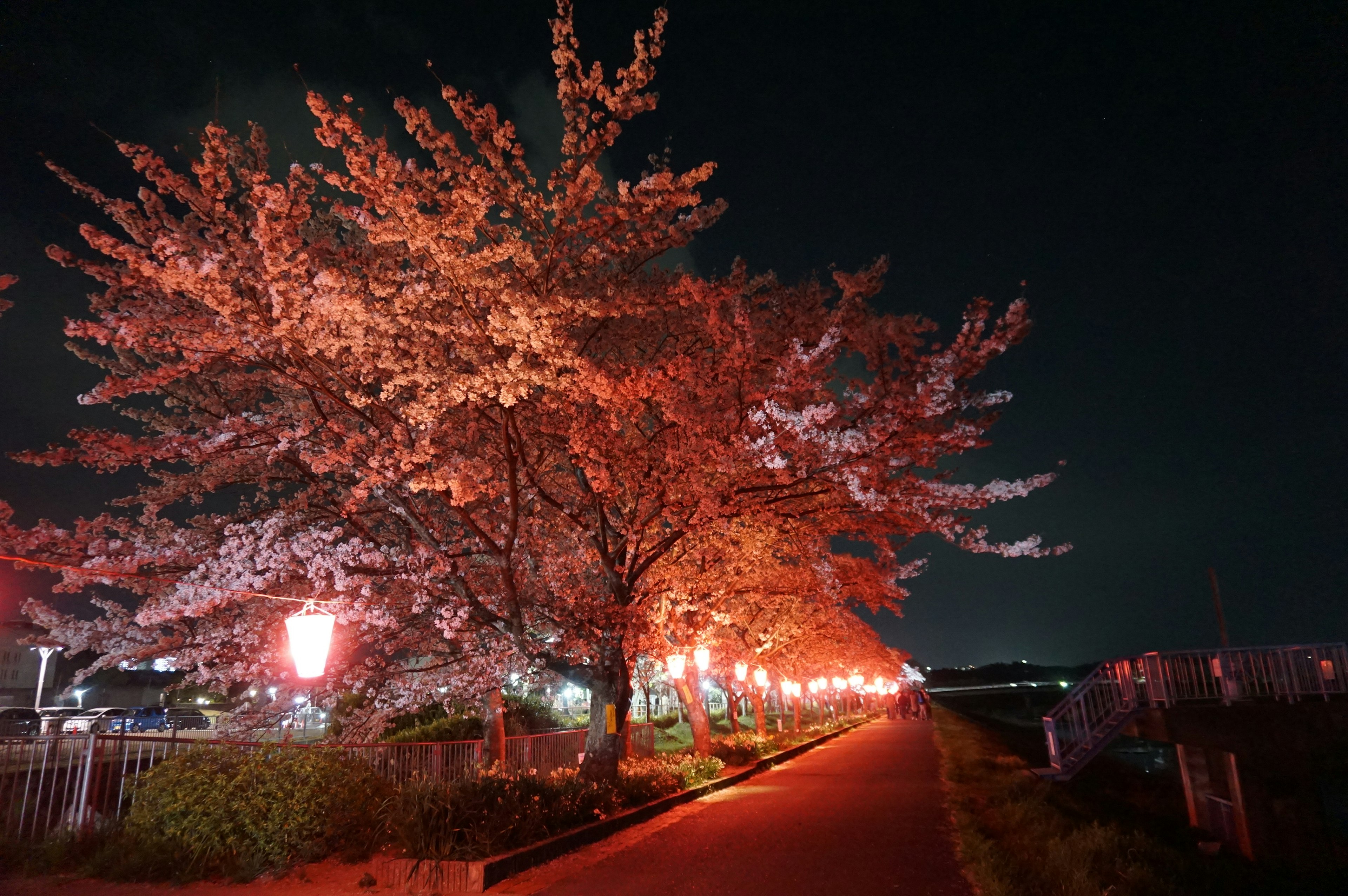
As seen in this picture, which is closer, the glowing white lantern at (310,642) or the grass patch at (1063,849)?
the grass patch at (1063,849)

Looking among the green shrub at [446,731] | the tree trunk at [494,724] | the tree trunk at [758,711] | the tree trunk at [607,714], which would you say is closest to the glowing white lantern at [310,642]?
the tree trunk at [607,714]

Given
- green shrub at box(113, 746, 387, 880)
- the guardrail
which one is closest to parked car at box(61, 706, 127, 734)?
the guardrail

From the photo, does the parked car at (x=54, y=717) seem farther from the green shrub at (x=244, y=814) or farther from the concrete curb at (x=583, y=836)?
the concrete curb at (x=583, y=836)

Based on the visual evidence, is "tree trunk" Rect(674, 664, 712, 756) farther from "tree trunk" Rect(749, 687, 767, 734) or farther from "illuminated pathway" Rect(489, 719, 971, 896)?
"tree trunk" Rect(749, 687, 767, 734)

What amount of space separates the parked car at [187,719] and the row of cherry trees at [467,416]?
18531 mm

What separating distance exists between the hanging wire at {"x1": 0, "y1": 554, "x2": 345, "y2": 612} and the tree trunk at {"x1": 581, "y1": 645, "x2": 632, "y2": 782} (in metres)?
4.75

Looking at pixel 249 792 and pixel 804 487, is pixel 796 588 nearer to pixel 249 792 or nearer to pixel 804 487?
pixel 804 487

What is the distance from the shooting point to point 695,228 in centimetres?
1215

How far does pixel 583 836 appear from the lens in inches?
387

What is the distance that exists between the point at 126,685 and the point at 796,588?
64404 mm

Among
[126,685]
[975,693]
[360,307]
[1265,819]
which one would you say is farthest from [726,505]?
[975,693]

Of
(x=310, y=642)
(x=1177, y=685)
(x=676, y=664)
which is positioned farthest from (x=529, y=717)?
(x=1177, y=685)

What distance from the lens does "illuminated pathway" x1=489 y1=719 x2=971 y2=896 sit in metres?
7.57

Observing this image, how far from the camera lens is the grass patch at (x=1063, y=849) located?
7555mm
